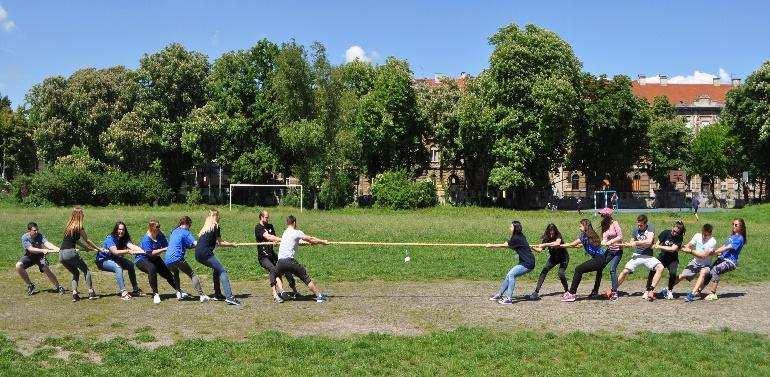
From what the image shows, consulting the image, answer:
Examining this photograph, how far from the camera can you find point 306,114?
214 ft

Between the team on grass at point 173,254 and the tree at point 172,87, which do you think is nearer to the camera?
the team on grass at point 173,254

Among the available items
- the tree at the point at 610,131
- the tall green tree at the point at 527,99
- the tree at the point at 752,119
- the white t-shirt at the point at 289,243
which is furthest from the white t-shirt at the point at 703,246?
the tree at the point at 752,119

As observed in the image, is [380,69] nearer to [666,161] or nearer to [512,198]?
[512,198]

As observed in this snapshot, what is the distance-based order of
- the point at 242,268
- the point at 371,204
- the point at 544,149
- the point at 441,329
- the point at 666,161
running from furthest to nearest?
1. the point at 666,161
2. the point at 371,204
3. the point at 544,149
4. the point at 242,268
5. the point at 441,329

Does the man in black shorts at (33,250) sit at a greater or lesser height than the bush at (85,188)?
lesser

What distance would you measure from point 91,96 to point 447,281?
5425 centimetres

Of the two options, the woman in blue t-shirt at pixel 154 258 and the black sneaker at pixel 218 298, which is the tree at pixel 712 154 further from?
the woman in blue t-shirt at pixel 154 258

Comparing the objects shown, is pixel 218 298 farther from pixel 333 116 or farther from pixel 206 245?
pixel 333 116

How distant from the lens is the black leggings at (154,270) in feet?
53.6

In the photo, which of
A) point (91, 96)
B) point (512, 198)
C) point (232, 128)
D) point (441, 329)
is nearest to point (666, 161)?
point (512, 198)

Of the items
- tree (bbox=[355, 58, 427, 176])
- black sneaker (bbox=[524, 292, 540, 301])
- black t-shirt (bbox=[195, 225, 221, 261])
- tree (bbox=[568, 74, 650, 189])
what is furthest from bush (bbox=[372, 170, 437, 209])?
black t-shirt (bbox=[195, 225, 221, 261])

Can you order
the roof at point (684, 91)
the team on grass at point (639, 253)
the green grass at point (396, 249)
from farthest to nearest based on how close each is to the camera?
the roof at point (684, 91) → the green grass at point (396, 249) → the team on grass at point (639, 253)

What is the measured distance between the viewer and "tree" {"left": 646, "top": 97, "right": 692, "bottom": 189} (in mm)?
76875

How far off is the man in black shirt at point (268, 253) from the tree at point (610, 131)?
186ft
